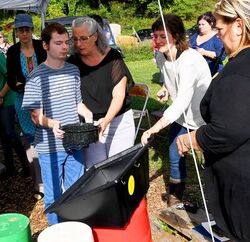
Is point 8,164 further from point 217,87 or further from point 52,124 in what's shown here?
point 217,87

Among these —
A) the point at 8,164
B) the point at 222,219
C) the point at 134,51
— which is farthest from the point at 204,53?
the point at 134,51

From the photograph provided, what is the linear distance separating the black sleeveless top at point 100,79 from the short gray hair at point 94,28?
73 millimetres

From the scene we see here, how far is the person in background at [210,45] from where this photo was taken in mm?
5266

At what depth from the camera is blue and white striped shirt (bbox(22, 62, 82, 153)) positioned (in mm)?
2689

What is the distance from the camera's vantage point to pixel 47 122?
268cm

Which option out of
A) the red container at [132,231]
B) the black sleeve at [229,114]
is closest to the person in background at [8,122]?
the red container at [132,231]

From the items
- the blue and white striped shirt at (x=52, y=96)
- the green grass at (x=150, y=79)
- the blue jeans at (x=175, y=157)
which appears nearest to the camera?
the blue and white striped shirt at (x=52, y=96)

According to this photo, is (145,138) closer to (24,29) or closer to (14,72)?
(14,72)

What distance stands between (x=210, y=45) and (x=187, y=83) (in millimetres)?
2788

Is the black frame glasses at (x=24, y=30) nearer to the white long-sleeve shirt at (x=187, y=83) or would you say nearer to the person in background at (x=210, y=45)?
the white long-sleeve shirt at (x=187, y=83)

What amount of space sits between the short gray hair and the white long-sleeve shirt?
1.68 feet

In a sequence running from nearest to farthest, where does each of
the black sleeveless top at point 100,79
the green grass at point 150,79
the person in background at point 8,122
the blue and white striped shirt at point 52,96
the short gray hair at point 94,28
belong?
the blue and white striped shirt at point 52,96
the short gray hair at point 94,28
the black sleeveless top at point 100,79
the person in background at point 8,122
the green grass at point 150,79

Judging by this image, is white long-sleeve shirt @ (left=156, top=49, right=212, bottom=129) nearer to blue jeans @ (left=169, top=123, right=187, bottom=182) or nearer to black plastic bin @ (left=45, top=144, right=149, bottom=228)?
blue jeans @ (left=169, top=123, right=187, bottom=182)

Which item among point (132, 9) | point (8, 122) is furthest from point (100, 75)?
point (132, 9)
